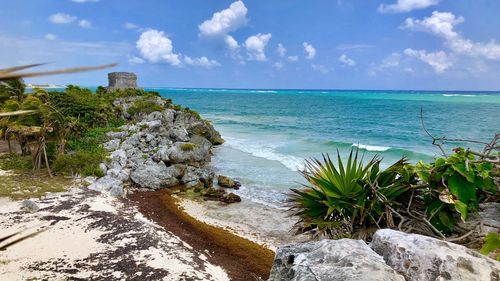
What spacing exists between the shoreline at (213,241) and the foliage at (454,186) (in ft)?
15.7

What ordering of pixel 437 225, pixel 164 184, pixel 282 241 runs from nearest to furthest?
1. pixel 437 225
2. pixel 282 241
3. pixel 164 184

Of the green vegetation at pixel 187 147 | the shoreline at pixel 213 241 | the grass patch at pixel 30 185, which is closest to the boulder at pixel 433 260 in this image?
the shoreline at pixel 213 241

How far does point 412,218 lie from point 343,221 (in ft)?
2.54

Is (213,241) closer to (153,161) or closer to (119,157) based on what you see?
(119,157)

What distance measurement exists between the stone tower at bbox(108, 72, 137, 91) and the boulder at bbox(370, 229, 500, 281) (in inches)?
1828

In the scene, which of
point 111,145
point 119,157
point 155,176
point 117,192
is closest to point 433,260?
point 117,192

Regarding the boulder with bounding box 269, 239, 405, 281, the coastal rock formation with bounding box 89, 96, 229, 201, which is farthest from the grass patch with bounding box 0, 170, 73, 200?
the boulder with bounding box 269, 239, 405, 281

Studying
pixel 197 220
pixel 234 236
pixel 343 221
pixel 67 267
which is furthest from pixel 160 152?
pixel 343 221

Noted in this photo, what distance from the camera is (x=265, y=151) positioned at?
26.9 meters

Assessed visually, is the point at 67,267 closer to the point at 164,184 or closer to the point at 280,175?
the point at 164,184

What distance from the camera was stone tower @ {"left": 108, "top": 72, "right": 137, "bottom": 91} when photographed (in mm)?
46094

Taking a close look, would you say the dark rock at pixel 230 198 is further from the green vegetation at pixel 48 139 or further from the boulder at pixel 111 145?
the boulder at pixel 111 145

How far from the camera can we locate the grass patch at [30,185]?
12.5m

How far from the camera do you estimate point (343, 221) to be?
172 inches
